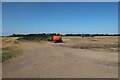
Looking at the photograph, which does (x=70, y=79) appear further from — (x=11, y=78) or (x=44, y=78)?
(x=11, y=78)

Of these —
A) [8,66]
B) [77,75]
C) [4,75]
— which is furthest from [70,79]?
[8,66]

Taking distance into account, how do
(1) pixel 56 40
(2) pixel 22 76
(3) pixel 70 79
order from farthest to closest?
(1) pixel 56 40
(2) pixel 22 76
(3) pixel 70 79

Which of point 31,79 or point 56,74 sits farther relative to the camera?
point 56,74

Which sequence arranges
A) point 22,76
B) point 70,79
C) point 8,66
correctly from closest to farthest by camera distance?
point 70,79 < point 22,76 < point 8,66

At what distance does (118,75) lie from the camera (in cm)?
1197

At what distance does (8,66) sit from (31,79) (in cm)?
483

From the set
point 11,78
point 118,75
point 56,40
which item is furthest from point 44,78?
point 56,40

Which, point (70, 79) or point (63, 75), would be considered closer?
point (70, 79)

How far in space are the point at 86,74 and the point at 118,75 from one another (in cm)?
140

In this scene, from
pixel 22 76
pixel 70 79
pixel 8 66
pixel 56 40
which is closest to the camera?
pixel 70 79

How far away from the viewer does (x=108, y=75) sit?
12.0 metres

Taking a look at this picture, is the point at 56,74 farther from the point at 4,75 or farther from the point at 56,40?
the point at 56,40

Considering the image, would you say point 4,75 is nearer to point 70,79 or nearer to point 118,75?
point 70,79

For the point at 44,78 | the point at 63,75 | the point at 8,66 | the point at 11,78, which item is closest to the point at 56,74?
the point at 63,75
